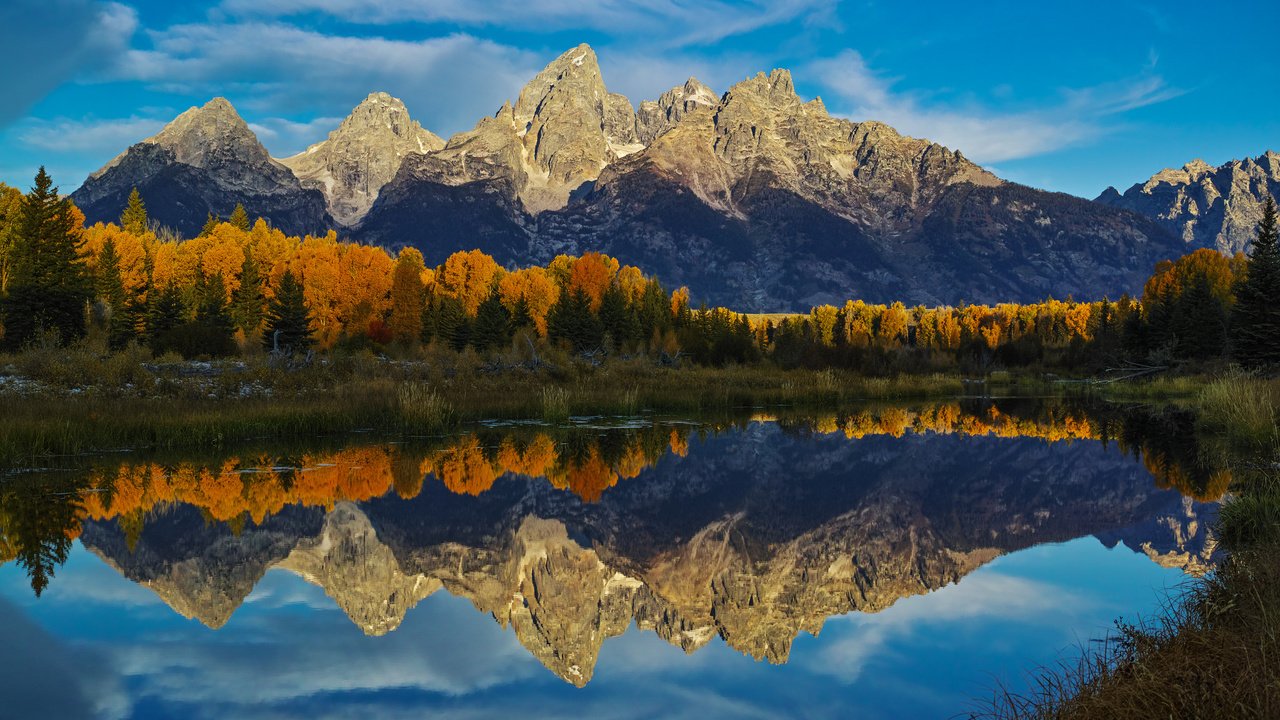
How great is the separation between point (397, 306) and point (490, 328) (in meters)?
14.1

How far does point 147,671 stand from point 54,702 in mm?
943

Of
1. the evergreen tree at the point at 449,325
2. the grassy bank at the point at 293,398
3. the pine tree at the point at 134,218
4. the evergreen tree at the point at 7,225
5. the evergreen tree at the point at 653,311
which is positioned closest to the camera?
the grassy bank at the point at 293,398

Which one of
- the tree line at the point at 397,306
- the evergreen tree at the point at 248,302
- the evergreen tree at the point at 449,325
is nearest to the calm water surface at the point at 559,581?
the tree line at the point at 397,306

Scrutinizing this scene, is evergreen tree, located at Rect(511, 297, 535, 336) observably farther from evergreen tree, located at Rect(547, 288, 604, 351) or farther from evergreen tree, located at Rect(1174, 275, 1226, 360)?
evergreen tree, located at Rect(1174, 275, 1226, 360)

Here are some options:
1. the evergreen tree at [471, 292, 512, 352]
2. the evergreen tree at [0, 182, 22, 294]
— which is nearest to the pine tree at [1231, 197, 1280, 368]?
the evergreen tree at [471, 292, 512, 352]

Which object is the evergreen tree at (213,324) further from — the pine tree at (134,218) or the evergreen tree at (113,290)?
the pine tree at (134,218)

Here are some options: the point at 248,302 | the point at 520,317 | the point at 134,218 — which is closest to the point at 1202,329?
the point at 520,317

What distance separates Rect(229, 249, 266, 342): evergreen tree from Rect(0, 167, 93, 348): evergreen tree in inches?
640

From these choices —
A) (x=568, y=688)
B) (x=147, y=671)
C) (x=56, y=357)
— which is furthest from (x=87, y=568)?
(x=56, y=357)

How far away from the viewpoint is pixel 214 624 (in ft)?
32.6

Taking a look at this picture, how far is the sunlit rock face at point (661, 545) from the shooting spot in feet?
34.7

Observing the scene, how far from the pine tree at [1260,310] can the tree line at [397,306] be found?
123 mm

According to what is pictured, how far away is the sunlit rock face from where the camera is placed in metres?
10.6

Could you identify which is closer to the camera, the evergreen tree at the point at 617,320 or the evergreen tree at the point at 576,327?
the evergreen tree at the point at 576,327
